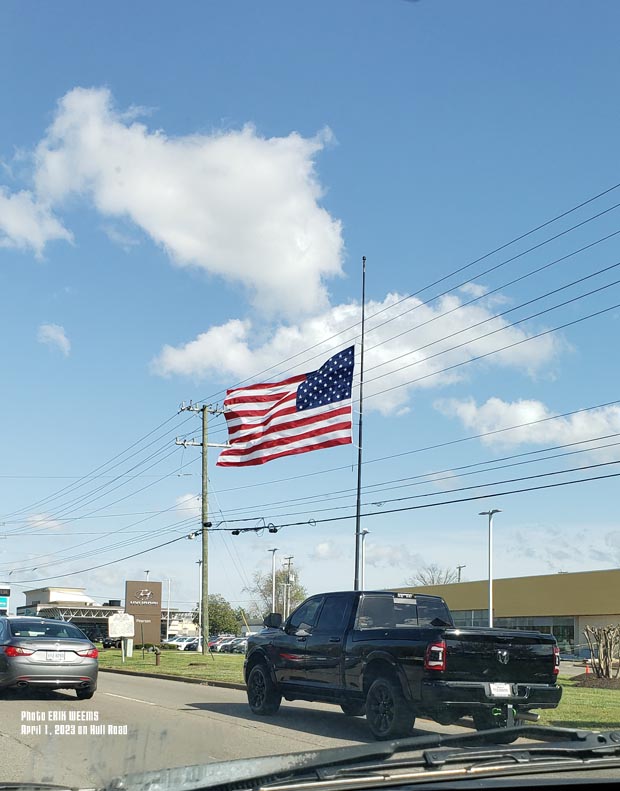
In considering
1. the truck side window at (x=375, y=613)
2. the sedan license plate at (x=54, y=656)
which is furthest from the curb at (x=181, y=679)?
the sedan license plate at (x=54, y=656)

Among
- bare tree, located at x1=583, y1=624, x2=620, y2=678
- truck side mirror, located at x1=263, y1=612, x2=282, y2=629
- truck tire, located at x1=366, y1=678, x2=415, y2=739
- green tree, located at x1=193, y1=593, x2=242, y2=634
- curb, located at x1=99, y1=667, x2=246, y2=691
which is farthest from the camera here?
green tree, located at x1=193, y1=593, x2=242, y2=634

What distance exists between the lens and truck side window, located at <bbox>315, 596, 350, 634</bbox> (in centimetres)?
1338

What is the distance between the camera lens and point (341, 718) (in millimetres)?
13969

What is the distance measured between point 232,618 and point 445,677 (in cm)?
12558

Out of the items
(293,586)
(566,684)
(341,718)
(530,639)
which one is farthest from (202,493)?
(293,586)

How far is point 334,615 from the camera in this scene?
13.6 m

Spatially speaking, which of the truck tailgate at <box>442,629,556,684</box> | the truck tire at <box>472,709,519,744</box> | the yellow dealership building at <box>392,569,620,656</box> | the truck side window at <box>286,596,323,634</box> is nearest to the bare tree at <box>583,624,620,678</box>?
the truck side window at <box>286,596,323,634</box>

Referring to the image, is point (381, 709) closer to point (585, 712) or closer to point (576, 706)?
point (585, 712)

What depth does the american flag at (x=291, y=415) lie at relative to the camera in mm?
26422

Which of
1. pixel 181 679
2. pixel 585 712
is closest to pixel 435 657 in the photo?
pixel 585 712

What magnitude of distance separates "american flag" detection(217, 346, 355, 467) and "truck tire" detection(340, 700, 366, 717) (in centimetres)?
1304

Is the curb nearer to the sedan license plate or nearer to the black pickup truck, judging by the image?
the black pickup truck

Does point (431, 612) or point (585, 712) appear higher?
point (431, 612)

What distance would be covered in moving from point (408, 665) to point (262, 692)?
383 cm
